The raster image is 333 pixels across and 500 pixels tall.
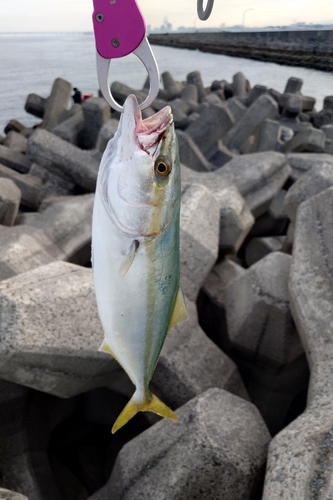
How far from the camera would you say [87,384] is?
114 centimetres

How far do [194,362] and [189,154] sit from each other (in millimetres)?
1677

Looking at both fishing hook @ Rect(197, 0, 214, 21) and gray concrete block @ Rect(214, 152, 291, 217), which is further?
gray concrete block @ Rect(214, 152, 291, 217)

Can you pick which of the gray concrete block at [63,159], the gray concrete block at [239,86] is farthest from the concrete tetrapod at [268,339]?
the gray concrete block at [239,86]

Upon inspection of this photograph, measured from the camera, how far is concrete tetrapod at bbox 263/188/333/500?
807mm

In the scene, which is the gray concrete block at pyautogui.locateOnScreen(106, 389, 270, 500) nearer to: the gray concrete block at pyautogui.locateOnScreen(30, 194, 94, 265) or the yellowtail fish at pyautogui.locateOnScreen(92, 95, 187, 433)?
the yellowtail fish at pyautogui.locateOnScreen(92, 95, 187, 433)

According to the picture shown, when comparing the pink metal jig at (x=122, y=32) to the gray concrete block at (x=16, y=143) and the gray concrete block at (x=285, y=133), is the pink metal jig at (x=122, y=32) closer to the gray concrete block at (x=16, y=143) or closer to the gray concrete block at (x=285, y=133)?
the gray concrete block at (x=16, y=143)

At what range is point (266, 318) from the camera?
1377 mm

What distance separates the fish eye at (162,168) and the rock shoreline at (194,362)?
1.94 feet

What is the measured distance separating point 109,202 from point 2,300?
21.6 inches

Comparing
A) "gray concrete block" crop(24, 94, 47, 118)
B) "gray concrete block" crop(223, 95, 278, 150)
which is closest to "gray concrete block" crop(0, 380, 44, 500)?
"gray concrete block" crop(223, 95, 278, 150)

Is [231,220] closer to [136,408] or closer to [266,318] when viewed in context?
[266,318]

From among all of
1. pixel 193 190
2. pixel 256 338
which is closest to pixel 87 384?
pixel 256 338

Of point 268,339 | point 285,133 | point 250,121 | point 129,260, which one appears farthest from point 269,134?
point 129,260

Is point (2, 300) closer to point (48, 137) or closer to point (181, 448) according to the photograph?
point (181, 448)
